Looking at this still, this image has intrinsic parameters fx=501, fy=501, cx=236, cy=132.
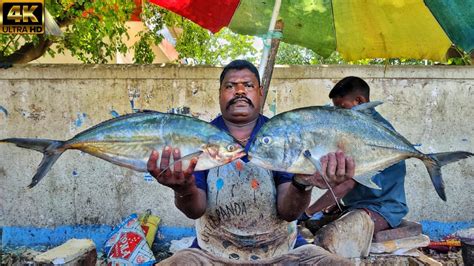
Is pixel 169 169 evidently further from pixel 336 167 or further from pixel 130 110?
pixel 130 110

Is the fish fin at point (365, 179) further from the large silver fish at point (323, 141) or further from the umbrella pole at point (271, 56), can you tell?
the umbrella pole at point (271, 56)

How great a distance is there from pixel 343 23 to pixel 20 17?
3.80 m

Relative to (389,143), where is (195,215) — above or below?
below

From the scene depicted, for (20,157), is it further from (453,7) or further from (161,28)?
(453,7)

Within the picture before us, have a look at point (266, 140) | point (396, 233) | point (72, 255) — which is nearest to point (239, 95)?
point (266, 140)

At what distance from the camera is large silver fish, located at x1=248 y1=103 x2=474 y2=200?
2.36 meters

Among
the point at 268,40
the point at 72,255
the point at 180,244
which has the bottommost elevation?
the point at 180,244

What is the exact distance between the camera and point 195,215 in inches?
111

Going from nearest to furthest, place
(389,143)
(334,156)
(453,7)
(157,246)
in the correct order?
(334,156) → (389,143) → (453,7) → (157,246)

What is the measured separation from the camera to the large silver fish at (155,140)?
7.84ft

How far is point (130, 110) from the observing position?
5680 millimetres

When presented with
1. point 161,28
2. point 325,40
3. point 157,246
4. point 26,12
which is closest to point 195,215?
point 325,40

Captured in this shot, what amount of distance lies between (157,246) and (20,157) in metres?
1.86

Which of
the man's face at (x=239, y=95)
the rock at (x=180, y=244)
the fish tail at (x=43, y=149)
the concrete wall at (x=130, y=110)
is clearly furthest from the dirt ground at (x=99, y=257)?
the man's face at (x=239, y=95)
